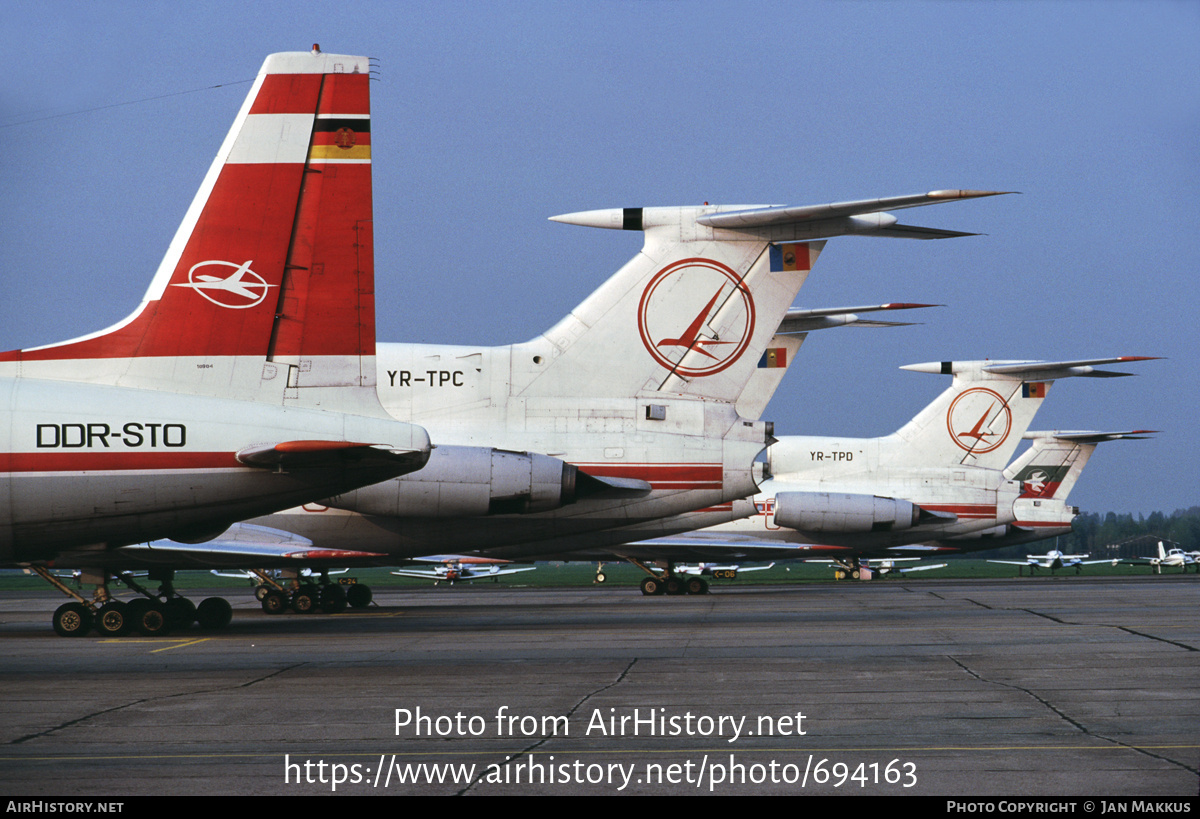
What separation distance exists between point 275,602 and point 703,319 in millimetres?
14142

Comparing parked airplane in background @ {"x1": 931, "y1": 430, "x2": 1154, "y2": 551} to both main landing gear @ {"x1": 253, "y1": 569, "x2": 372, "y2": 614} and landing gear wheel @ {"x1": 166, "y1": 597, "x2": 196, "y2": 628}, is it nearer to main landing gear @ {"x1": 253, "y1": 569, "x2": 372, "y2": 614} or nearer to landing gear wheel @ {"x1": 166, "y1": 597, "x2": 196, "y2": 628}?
main landing gear @ {"x1": 253, "y1": 569, "x2": 372, "y2": 614}

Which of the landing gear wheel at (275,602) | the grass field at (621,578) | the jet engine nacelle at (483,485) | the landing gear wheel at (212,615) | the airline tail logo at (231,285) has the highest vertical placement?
the airline tail logo at (231,285)

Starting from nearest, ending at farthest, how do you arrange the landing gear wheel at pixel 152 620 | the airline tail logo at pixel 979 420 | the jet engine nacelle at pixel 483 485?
the jet engine nacelle at pixel 483 485, the landing gear wheel at pixel 152 620, the airline tail logo at pixel 979 420

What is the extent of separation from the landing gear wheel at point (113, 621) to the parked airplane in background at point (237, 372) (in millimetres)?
6905

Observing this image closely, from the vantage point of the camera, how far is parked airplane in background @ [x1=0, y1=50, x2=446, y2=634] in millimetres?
11445

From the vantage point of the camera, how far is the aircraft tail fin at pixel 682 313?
19.4 m

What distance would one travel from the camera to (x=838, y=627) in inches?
814

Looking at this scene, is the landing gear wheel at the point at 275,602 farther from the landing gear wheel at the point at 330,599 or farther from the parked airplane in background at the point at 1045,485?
the parked airplane in background at the point at 1045,485

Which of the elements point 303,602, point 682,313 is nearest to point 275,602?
point 303,602

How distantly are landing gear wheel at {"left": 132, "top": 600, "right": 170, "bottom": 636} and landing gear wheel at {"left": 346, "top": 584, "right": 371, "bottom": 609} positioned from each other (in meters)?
10.7

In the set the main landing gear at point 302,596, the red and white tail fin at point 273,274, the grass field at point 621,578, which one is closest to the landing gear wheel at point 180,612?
the main landing gear at point 302,596

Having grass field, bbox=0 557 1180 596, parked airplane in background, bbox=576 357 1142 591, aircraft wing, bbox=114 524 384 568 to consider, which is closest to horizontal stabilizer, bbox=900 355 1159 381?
parked airplane in background, bbox=576 357 1142 591
